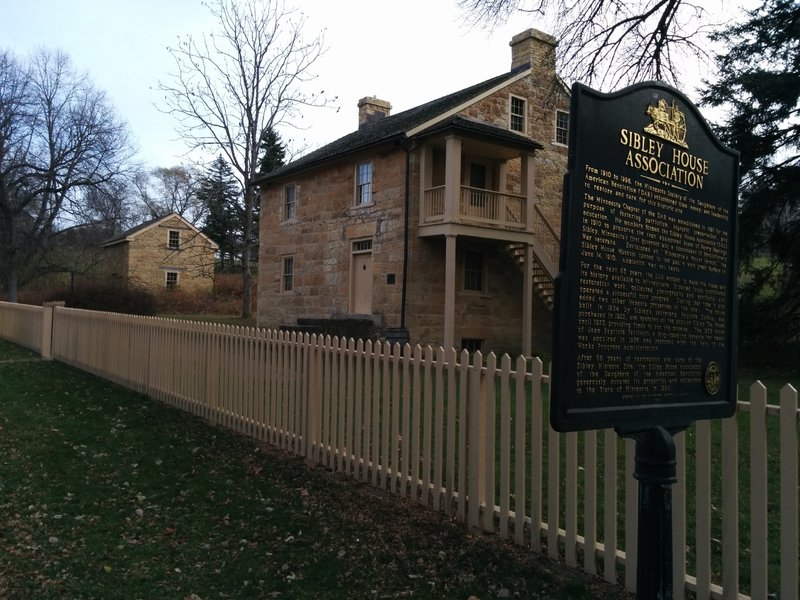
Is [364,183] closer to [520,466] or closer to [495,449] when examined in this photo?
[495,449]

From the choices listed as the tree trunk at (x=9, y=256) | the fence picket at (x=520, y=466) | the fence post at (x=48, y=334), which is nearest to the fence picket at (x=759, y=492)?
the fence picket at (x=520, y=466)

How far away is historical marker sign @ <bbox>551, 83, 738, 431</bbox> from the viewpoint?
2.52 meters

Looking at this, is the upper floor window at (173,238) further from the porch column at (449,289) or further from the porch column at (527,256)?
the porch column at (449,289)

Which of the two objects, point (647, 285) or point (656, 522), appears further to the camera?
point (647, 285)

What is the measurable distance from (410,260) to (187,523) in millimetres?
12914

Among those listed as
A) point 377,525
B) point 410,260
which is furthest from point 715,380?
point 410,260

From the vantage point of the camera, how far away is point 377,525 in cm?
485

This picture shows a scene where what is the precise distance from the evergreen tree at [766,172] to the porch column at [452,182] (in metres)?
7.18

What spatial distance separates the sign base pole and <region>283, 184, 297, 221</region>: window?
21.5 m

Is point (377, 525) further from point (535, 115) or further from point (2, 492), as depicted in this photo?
point (535, 115)

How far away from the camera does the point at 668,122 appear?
291 cm

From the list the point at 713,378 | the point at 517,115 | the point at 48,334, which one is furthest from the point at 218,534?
the point at 517,115

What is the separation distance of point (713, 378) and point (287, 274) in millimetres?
20922

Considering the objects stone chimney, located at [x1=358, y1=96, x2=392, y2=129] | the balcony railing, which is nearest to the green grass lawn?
the balcony railing
